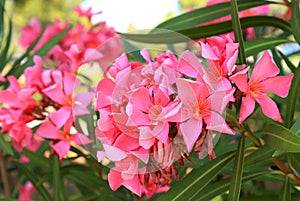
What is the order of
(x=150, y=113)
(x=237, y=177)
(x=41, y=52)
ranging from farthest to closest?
(x=41, y=52) → (x=237, y=177) → (x=150, y=113)

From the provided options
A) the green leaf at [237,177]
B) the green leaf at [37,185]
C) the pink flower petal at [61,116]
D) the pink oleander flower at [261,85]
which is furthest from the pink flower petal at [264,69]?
the green leaf at [37,185]

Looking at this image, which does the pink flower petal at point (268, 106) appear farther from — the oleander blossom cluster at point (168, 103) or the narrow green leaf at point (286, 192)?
the narrow green leaf at point (286, 192)

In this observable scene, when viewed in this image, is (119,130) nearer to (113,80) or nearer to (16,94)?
(113,80)

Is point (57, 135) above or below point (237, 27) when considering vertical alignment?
below

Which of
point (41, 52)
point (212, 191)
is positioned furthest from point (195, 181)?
point (41, 52)

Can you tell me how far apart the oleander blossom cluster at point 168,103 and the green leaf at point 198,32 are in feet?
0.40

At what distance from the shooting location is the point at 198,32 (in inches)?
33.4

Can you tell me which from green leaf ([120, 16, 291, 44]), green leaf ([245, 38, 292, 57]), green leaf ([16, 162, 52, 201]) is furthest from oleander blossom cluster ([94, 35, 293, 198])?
green leaf ([16, 162, 52, 201])

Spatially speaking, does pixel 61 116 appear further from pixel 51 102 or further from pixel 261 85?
pixel 261 85

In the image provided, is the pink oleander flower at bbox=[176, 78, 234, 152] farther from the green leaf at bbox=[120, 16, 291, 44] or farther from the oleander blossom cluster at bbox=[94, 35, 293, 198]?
the green leaf at bbox=[120, 16, 291, 44]

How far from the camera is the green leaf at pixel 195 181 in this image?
0.69 metres

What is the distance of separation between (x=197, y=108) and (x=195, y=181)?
0.18 metres

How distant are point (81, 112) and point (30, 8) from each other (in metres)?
5.24

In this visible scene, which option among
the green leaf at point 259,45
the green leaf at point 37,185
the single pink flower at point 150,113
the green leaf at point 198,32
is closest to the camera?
the single pink flower at point 150,113
